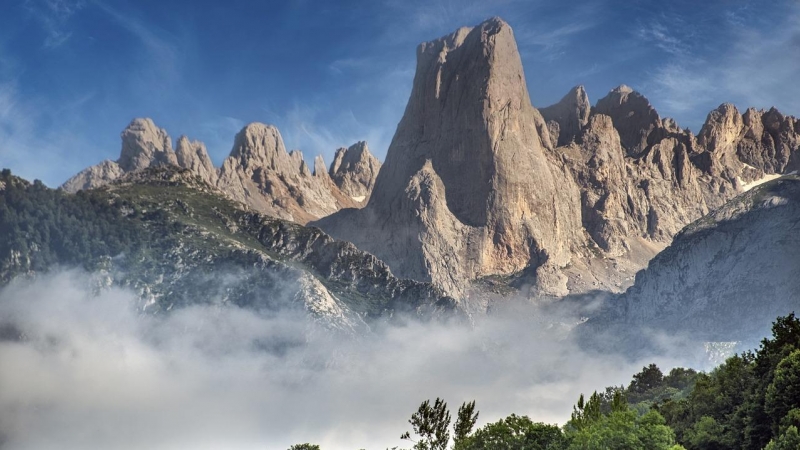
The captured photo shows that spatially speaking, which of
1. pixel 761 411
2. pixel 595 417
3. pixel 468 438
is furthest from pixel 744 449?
pixel 468 438

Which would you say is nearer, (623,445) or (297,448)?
(623,445)

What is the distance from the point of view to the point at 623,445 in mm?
109250

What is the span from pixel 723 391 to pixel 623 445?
32.1 metres

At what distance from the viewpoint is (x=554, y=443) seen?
12362 centimetres

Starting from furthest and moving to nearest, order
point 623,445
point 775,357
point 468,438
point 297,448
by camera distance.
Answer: point 297,448, point 468,438, point 775,357, point 623,445

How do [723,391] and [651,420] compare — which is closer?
[651,420]

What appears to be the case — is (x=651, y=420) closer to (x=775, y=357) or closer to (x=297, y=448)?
(x=775, y=357)

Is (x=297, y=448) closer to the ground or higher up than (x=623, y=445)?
higher up

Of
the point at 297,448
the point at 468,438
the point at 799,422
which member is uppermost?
the point at 297,448

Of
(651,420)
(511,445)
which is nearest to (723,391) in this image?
(651,420)

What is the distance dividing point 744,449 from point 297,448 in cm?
8530

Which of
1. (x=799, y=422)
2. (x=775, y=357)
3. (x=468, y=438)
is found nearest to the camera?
(x=799, y=422)

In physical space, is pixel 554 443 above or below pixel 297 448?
below

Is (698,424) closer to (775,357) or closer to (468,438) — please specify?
(775,357)
